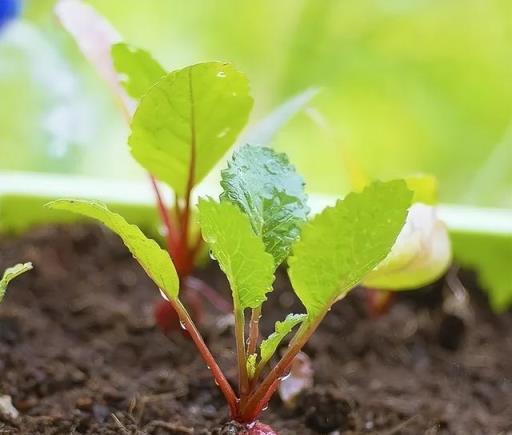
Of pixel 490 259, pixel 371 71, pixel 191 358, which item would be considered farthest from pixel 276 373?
pixel 371 71

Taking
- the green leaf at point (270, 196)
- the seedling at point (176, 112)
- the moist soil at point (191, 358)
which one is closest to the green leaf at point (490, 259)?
the moist soil at point (191, 358)

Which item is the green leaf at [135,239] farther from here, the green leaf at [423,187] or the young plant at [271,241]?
the green leaf at [423,187]

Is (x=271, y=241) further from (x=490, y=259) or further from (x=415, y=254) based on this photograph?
(x=490, y=259)

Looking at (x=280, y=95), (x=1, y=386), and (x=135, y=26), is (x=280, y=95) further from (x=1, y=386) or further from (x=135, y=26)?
(x=1, y=386)

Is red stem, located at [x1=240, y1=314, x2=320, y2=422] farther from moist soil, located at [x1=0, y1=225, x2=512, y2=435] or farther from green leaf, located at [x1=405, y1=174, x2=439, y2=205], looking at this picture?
green leaf, located at [x1=405, y1=174, x2=439, y2=205]

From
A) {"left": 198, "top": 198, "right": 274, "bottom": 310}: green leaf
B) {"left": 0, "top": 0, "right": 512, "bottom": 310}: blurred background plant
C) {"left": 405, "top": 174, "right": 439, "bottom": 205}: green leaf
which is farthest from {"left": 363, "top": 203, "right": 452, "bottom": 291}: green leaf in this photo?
{"left": 0, "top": 0, "right": 512, "bottom": 310}: blurred background plant

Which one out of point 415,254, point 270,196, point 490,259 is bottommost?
point 490,259

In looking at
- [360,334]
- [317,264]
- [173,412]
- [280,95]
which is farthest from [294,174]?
[280,95]
